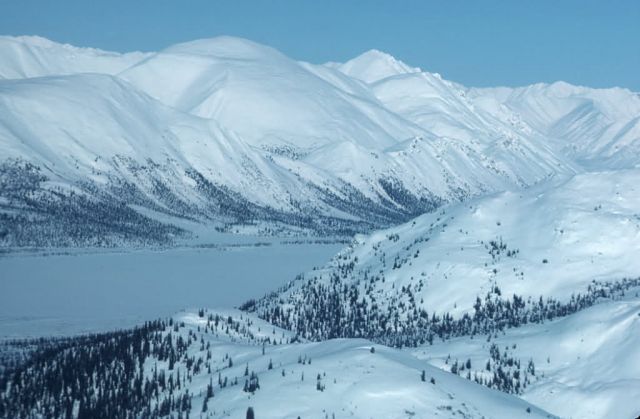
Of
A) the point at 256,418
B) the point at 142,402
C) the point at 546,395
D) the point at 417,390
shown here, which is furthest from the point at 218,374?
the point at 546,395

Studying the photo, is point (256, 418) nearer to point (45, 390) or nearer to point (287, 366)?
point (287, 366)

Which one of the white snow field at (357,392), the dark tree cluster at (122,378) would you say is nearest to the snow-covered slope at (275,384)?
the white snow field at (357,392)

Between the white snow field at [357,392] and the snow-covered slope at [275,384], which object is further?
the snow-covered slope at [275,384]

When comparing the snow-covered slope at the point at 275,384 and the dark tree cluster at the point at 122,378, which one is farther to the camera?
the dark tree cluster at the point at 122,378

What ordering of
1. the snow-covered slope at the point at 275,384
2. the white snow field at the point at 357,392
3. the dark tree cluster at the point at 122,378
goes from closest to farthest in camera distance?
the white snow field at the point at 357,392
the snow-covered slope at the point at 275,384
the dark tree cluster at the point at 122,378

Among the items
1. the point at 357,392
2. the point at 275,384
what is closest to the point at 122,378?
the point at 275,384

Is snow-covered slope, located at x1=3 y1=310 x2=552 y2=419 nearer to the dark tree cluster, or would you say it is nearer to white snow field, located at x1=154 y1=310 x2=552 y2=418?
white snow field, located at x1=154 y1=310 x2=552 y2=418

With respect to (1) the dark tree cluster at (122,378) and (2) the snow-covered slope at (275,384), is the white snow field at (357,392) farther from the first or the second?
(1) the dark tree cluster at (122,378)

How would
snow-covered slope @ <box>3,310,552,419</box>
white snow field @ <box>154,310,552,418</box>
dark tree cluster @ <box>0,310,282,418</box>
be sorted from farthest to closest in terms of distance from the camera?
dark tree cluster @ <box>0,310,282,418</box> < snow-covered slope @ <box>3,310,552,419</box> < white snow field @ <box>154,310,552,418</box>

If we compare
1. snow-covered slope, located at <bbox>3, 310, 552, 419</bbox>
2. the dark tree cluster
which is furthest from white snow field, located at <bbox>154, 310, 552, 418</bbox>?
the dark tree cluster

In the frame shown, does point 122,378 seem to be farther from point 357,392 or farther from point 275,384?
point 357,392

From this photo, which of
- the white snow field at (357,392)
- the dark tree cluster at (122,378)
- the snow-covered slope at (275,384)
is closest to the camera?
the white snow field at (357,392)
